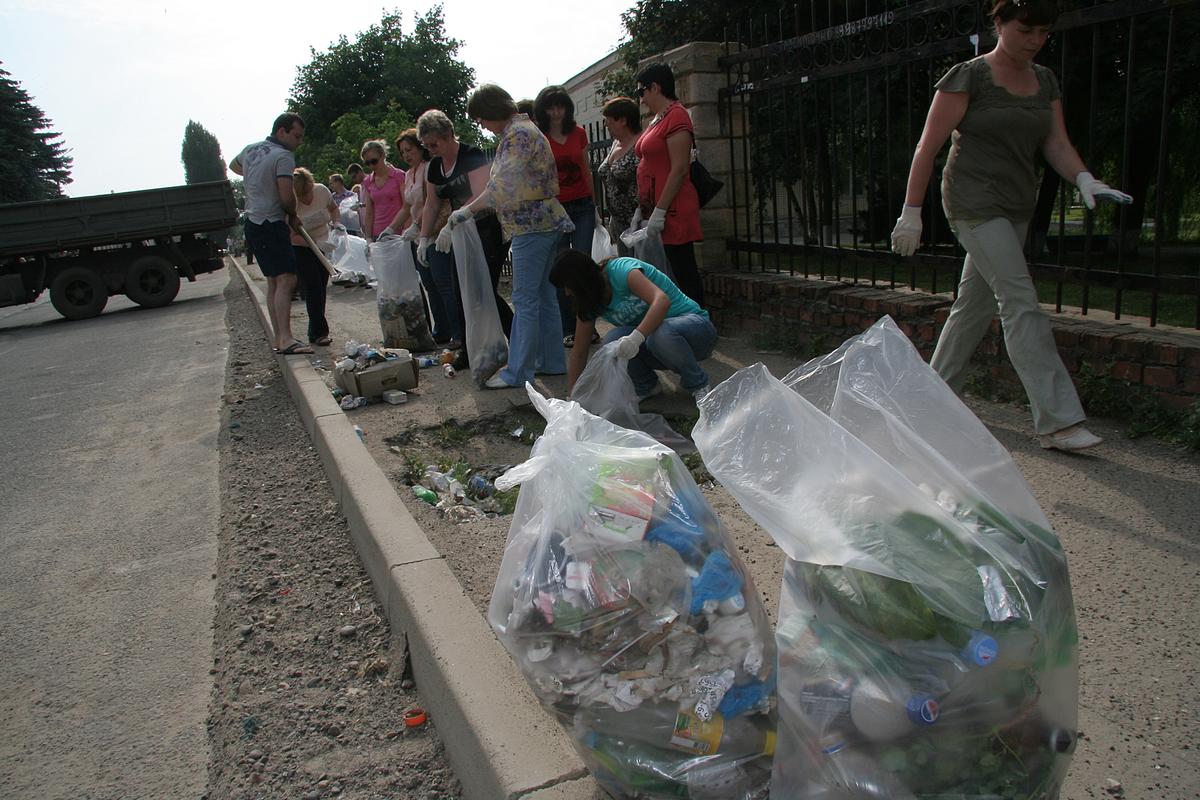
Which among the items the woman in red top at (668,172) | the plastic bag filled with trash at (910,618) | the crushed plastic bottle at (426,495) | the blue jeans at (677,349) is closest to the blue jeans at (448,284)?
the woman in red top at (668,172)

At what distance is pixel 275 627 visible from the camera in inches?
116

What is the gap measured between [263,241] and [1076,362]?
5.69 m

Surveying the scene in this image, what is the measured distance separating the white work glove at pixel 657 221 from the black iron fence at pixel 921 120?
30.1 inches

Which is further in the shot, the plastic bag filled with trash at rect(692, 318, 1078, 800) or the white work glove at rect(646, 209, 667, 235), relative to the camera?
the white work glove at rect(646, 209, 667, 235)

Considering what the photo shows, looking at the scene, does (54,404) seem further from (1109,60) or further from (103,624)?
(1109,60)

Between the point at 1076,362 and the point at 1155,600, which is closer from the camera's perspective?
the point at 1155,600

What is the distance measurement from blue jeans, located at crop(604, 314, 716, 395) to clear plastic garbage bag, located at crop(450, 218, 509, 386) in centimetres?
112

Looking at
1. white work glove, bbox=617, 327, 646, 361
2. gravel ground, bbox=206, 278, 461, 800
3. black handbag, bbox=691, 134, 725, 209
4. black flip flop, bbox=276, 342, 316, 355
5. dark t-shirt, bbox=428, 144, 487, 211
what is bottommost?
gravel ground, bbox=206, 278, 461, 800

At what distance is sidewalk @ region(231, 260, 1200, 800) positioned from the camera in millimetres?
1783

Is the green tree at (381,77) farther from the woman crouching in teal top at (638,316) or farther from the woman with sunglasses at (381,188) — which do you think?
the woman crouching in teal top at (638,316)

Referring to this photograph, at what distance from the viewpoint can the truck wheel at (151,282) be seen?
569 inches

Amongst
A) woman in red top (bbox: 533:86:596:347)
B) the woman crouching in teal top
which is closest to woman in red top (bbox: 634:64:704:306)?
woman in red top (bbox: 533:86:596:347)

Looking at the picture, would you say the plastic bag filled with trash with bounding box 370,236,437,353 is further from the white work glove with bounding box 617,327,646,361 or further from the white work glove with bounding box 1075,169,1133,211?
the white work glove with bounding box 1075,169,1133,211

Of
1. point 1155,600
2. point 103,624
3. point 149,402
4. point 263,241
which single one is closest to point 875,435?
point 1155,600
